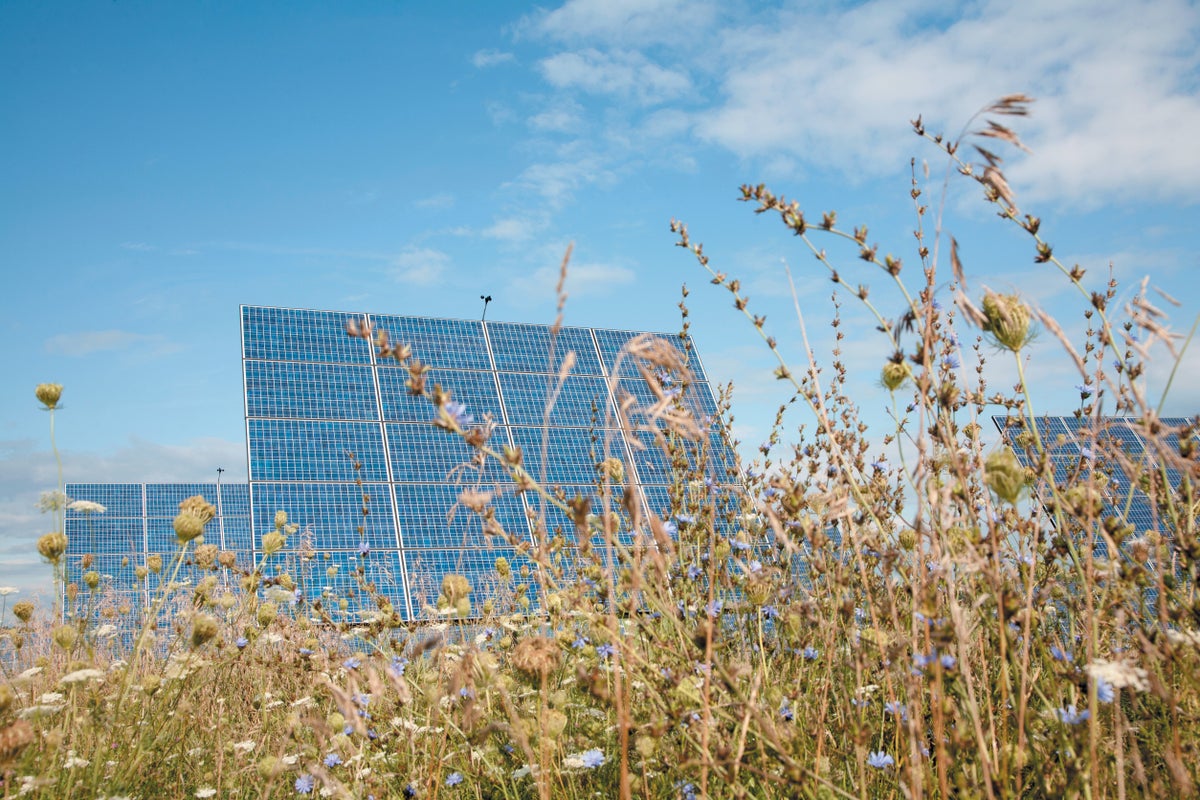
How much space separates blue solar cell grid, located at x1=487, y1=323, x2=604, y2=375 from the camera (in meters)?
13.2

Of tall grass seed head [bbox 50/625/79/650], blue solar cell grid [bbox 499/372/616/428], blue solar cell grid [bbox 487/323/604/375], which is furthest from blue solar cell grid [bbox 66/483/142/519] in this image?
tall grass seed head [bbox 50/625/79/650]

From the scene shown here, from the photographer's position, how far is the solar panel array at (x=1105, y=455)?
6.95 ft

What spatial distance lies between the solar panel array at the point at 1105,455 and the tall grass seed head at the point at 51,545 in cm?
358

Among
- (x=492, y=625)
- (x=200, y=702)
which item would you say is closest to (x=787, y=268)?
(x=492, y=625)

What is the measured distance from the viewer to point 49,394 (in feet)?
11.9

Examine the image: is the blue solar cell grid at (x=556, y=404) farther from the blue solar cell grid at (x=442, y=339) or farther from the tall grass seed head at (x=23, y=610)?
the tall grass seed head at (x=23, y=610)

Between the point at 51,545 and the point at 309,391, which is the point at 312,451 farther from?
the point at 51,545

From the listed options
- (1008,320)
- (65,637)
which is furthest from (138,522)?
(1008,320)

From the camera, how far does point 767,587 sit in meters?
3.09

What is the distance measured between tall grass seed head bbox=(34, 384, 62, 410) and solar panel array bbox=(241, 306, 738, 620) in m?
3.78

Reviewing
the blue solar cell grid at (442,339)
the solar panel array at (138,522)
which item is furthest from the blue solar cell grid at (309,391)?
the solar panel array at (138,522)

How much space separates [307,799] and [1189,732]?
306cm

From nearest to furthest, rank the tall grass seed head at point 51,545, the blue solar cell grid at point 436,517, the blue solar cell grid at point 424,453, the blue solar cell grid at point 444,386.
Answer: the tall grass seed head at point 51,545 < the blue solar cell grid at point 436,517 < the blue solar cell grid at point 424,453 < the blue solar cell grid at point 444,386

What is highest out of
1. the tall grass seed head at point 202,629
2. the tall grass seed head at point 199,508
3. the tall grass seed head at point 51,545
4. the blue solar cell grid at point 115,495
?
the blue solar cell grid at point 115,495
